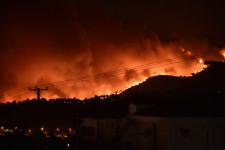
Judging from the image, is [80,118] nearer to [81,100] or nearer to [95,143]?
[95,143]

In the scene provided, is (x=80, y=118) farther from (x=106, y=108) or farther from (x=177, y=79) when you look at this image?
(x=177, y=79)

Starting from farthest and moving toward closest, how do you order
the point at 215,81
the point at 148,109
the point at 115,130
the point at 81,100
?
the point at 215,81 < the point at 81,100 < the point at 115,130 < the point at 148,109

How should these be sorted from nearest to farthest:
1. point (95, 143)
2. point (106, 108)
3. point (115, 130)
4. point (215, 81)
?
point (115, 130) → point (95, 143) → point (106, 108) → point (215, 81)

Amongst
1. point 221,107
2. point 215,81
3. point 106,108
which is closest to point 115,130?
point 106,108

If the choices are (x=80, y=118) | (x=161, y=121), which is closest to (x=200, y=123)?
(x=161, y=121)

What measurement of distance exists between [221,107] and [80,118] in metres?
14.6

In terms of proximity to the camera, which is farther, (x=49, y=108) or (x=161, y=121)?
(x=49, y=108)

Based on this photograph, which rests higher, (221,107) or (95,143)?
(221,107)

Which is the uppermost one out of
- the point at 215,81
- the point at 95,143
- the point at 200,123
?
the point at 215,81

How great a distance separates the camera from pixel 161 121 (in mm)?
21797

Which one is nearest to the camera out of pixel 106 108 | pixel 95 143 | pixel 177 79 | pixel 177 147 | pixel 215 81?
pixel 177 147

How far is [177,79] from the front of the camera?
63.6 m

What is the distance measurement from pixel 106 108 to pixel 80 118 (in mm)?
3115

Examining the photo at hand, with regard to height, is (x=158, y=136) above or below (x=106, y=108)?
below
